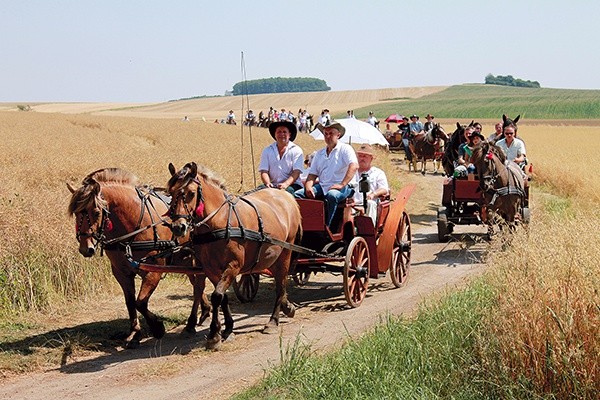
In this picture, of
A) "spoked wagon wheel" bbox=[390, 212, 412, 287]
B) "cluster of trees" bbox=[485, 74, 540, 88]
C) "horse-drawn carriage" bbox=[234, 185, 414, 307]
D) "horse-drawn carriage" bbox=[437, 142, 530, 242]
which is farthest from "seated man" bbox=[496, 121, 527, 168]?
"cluster of trees" bbox=[485, 74, 540, 88]

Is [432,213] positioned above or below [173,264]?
below

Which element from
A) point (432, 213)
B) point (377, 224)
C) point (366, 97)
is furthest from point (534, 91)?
point (377, 224)

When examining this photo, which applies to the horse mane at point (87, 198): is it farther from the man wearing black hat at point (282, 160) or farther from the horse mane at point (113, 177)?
the man wearing black hat at point (282, 160)

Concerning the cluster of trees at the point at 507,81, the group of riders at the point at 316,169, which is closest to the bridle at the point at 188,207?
the group of riders at the point at 316,169

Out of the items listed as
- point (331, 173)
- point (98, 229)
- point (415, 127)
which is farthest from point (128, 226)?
point (415, 127)

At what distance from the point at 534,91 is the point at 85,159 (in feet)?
382

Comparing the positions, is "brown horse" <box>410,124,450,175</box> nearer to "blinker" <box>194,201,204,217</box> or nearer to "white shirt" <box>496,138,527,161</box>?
"white shirt" <box>496,138,527,161</box>

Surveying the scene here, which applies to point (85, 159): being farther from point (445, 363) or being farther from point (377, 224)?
point (445, 363)

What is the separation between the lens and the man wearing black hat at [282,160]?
10.2m

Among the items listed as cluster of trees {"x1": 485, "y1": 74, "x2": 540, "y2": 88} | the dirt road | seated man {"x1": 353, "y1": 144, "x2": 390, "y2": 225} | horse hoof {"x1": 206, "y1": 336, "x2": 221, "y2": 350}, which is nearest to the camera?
the dirt road

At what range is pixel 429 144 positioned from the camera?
28656 millimetres

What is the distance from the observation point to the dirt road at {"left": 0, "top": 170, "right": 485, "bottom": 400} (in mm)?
7008

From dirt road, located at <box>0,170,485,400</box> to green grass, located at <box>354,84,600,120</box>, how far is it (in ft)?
274

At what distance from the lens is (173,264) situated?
358 inches
